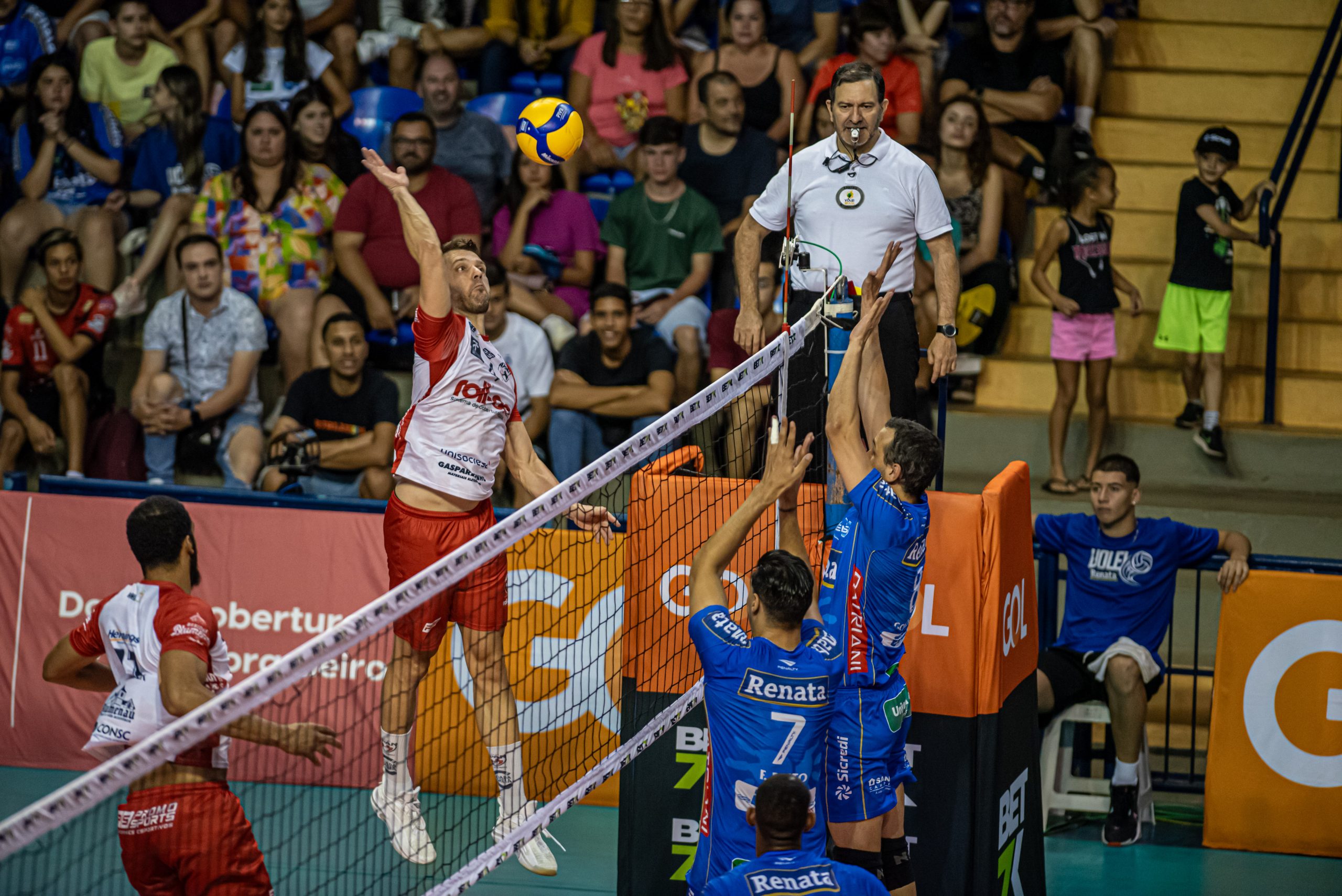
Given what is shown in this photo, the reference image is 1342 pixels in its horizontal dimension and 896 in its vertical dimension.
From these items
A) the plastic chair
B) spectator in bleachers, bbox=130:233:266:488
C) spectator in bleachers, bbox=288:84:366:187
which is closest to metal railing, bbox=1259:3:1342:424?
the plastic chair

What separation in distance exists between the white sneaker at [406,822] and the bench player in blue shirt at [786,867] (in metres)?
1.90

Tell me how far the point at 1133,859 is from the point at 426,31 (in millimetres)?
8772

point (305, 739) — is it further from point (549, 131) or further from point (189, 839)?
point (549, 131)

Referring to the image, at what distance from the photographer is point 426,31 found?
12.7m

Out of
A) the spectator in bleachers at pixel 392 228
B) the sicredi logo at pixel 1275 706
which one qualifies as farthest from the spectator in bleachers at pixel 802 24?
the sicredi logo at pixel 1275 706

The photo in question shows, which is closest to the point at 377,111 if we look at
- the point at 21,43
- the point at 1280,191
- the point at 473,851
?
the point at 21,43

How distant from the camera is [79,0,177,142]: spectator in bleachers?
491 inches

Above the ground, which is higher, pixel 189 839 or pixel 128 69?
pixel 128 69

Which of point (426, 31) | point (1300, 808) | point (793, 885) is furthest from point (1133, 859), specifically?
point (426, 31)

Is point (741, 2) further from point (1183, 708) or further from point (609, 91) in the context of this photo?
point (1183, 708)

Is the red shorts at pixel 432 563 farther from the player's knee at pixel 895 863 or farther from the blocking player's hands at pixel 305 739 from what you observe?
the player's knee at pixel 895 863

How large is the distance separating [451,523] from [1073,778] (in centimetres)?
449

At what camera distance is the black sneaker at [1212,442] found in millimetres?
11070

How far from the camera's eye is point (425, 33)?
12680 mm
